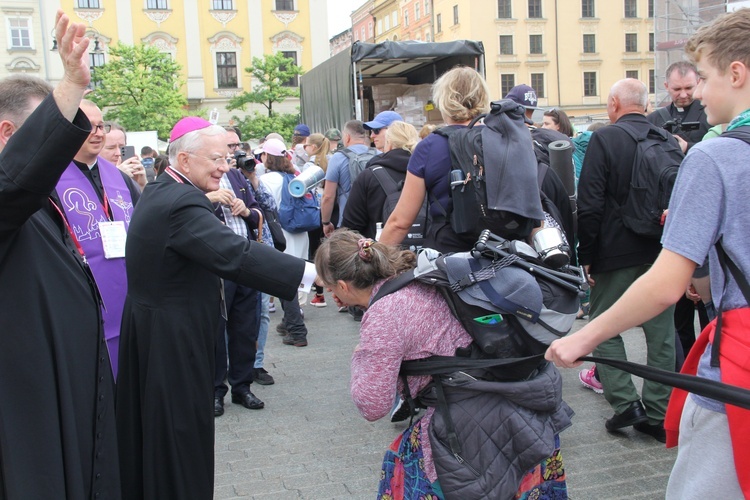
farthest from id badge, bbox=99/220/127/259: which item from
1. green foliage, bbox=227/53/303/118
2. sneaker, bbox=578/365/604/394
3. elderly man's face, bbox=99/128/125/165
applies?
green foliage, bbox=227/53/303/118

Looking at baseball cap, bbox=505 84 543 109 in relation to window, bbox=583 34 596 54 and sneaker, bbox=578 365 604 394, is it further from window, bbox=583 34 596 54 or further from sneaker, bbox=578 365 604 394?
window, bbox=583 34 596 54

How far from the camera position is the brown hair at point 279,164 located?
7359mm

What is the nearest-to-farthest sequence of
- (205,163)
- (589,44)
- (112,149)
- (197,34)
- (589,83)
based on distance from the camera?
(205,163) < (112,149) < (197,34) < (589,44) < (589,83)

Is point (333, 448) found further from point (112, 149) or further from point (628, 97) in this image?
point (628, 97)

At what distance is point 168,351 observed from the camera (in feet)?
9.32

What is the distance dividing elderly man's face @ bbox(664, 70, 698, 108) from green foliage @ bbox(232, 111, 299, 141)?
36.3 metres

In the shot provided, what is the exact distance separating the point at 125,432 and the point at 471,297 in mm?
1543

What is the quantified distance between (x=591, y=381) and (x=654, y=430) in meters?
0.98

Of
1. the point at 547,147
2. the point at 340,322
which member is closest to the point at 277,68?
the point at 340,322

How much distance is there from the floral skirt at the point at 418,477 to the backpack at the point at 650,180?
2000 mm

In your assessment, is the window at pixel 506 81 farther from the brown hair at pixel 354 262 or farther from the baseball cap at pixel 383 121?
the brown hair at pixel 354 262

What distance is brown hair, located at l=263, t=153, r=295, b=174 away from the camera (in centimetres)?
736

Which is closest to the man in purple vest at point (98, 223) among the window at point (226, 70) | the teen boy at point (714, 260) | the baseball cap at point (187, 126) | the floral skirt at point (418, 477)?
the baseball cap at point (187, 126)

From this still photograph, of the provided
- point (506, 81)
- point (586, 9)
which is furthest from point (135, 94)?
point (586, 9)
